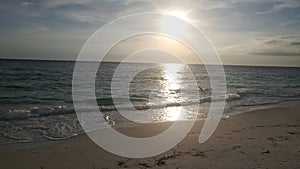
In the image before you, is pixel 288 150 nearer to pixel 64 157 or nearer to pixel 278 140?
pixel 278 140

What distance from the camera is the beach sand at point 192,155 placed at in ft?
17.6

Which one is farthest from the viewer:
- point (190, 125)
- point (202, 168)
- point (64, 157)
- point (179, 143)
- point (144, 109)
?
point (144, 109)

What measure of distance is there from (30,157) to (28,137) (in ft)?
6.78

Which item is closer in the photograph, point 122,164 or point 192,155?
point 122,164

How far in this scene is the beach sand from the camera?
537 centimetres

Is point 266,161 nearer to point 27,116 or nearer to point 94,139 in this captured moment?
point 94,139

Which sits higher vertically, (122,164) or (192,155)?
(192,155)

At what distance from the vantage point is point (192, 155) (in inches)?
235

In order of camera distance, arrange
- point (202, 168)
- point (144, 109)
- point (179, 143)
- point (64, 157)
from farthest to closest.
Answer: point (144, 109) < point (179, 143) < point (64, 157) < point (202, 168)

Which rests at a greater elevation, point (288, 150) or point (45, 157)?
point (288, 150)

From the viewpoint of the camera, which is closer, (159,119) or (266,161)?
(266,161)

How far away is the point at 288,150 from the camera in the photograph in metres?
6.11

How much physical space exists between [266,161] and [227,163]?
2.49 feet

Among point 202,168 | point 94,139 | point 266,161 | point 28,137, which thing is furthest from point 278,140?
point 28,137
